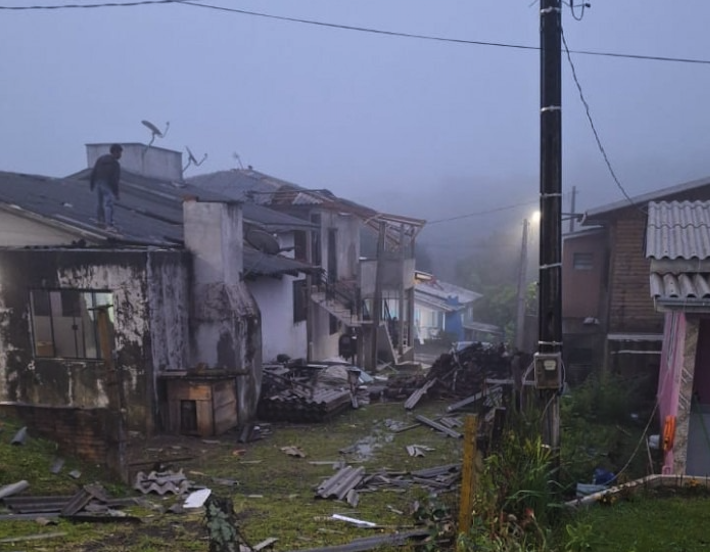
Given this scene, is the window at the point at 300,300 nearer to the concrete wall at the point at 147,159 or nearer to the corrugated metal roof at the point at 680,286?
the concrete wall at the point at 147,159

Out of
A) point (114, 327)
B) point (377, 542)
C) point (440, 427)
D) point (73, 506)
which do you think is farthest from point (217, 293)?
point (377, 542)

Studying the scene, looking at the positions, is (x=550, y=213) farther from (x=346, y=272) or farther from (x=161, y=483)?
(x=346, y=272)

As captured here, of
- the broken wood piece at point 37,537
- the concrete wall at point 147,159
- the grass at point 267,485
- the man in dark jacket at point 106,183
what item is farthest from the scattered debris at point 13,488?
the concrete wall at point 147,159

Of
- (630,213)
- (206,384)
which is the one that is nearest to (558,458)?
(206,384)

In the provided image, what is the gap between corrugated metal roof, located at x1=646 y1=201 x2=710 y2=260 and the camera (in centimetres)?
767

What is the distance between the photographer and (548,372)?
6.45 metres

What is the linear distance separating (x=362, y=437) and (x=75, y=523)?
764 centimetres

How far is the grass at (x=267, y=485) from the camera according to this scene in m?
6.30

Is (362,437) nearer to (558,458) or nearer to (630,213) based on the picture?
(558,458)

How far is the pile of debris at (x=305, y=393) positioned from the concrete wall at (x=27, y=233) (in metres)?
6.15

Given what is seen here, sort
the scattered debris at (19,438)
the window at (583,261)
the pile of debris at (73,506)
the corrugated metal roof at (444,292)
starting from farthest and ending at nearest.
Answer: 1. the corrugated metal roof at (444,292)
2. the window at (583,261)
3. the scattered debris at (19,438)
4. the pile of debris at (73,506)

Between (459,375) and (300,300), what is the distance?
285 inches

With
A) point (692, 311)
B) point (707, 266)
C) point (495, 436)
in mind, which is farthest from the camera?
point (495, 436)

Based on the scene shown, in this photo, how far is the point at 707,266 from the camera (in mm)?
7453
